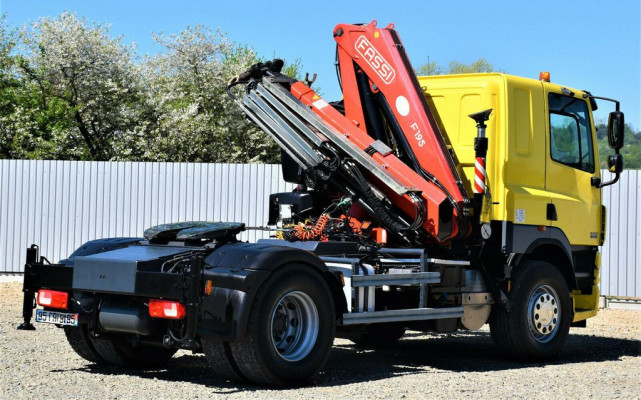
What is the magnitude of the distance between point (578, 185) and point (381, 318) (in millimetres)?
3482

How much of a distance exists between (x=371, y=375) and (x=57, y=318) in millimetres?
2767

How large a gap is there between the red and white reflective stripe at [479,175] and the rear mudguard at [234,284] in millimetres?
2650

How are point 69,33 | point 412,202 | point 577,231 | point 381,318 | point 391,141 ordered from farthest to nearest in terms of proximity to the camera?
point 69,33 < point 577,231 < point 391,141 < point 412,202 < point 381,318

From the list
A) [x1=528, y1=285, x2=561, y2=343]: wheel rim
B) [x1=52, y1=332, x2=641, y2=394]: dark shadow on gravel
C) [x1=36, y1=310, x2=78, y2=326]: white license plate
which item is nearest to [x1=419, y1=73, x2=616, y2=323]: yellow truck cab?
[x1=528, y1=285, x2=561, y2=343]: wheel rim

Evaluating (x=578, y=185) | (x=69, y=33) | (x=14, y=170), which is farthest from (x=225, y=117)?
(x=578, y=185)

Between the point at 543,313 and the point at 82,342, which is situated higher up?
the point at 543,313

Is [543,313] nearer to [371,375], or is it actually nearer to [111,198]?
[371,375]

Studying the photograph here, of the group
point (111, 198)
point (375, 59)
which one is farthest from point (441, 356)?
point (111, 198)

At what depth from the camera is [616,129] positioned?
1014 cm

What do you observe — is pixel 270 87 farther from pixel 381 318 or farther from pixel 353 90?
pixel 381 318

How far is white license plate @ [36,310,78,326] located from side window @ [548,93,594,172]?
5329 mm

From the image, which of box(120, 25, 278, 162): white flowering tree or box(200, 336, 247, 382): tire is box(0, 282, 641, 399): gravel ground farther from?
box(120, 25, 278, 162): white flowering tree

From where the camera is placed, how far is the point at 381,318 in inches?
329

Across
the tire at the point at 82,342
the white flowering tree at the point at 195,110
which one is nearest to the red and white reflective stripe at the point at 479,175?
the tire at the point at 82,342
